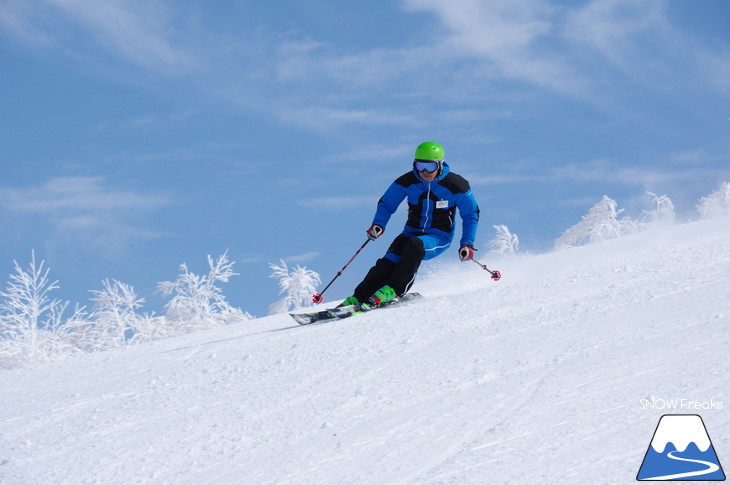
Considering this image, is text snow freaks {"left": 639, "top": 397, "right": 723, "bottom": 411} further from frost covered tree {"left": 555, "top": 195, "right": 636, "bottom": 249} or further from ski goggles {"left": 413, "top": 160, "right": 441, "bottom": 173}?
frost covered tree {"left": 555, "top": 195, "right": 636, "bottom": 249}

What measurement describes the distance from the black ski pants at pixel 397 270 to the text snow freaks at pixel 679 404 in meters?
3.59

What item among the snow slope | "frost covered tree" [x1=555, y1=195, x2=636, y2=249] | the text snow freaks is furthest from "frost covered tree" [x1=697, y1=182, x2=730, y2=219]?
the text snow freaks

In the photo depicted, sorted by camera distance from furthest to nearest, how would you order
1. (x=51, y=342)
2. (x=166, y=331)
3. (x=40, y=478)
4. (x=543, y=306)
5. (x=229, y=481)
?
(x=166, y=331) < (x=51, y=342) < (x=543, y=306) < (x=40, y=478) < (x=229, y=481)

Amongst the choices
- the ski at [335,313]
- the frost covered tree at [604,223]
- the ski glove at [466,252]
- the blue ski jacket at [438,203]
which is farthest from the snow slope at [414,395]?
the frost covered tree at [604,223]

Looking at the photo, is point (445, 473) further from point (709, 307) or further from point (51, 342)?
point (51, 342)

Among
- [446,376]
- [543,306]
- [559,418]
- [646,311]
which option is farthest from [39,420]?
[646,311]

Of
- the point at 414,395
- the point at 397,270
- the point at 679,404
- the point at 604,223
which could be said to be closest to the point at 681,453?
the point at 679,404

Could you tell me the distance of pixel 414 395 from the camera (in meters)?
4.14

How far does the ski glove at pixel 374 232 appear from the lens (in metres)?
7.52

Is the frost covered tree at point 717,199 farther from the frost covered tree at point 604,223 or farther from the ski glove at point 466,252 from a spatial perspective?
the ski glove at point 466,252

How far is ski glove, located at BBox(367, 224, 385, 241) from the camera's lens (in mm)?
7516

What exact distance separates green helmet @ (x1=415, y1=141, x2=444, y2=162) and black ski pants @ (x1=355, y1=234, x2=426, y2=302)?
0.82 metres

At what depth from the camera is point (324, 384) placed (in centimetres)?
460

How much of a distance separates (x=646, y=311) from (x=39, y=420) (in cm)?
436
